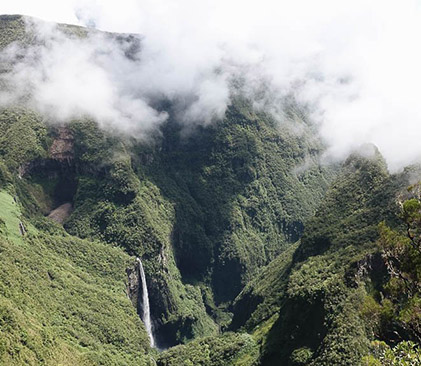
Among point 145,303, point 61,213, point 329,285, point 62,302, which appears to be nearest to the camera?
point 329,285

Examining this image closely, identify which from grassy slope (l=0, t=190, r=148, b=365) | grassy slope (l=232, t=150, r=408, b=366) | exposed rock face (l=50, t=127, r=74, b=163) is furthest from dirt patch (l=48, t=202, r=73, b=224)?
→ grassy slope (l=232, t=150, r=408, b=366)

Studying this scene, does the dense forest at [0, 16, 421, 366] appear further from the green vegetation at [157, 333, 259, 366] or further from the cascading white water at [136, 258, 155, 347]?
the cascading white water at [136, 258, 155, 347]

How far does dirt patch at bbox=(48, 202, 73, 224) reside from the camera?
9812 centimetres

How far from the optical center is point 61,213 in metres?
100

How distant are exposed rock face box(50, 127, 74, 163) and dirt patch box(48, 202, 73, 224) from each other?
31.2 feet

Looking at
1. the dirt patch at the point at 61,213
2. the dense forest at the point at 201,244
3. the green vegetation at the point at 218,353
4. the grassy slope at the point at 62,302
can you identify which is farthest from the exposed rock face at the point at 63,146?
the green vegetation at the point at 218,353

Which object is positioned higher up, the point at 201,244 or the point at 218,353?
the point at 201,244

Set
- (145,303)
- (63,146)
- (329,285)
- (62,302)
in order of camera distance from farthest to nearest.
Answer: (63,146)
(145,303)
(62,302)
(329,285)

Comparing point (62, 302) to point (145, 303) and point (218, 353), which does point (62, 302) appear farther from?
point (145, 303)

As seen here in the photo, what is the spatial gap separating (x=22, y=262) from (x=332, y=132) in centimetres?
13042

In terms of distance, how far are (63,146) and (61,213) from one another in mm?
14439

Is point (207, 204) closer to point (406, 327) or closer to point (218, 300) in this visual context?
point (218, 300)

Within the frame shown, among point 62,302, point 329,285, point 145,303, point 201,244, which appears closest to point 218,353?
point 329,285

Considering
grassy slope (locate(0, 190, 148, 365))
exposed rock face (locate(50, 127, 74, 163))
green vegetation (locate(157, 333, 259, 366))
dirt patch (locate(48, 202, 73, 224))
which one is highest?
exposed rock face (locate(50, 127, 74, 163))
